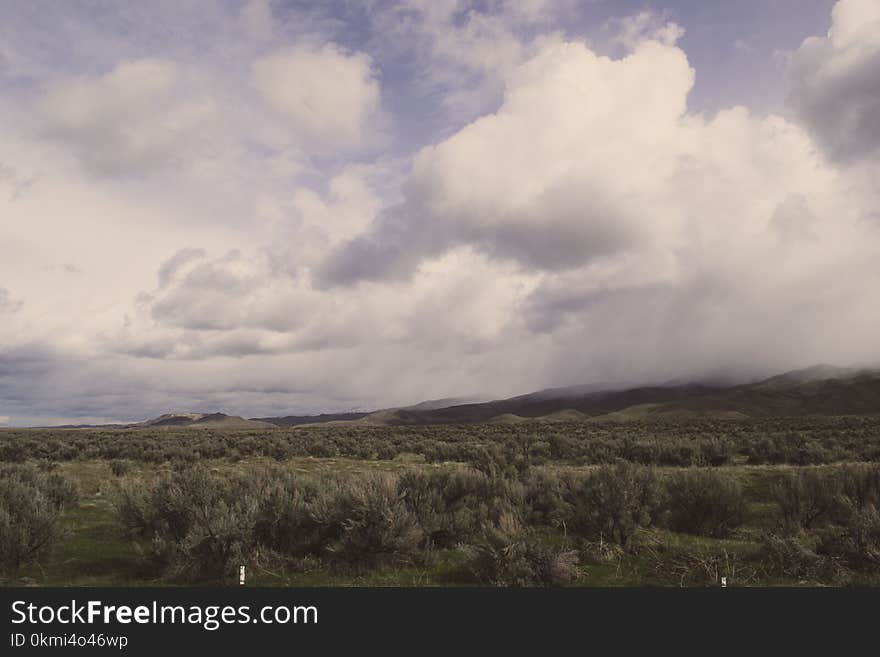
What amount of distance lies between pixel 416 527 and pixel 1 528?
760 centimetres

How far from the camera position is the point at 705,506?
531 inches

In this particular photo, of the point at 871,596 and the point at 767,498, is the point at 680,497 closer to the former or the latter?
the point at 767,498

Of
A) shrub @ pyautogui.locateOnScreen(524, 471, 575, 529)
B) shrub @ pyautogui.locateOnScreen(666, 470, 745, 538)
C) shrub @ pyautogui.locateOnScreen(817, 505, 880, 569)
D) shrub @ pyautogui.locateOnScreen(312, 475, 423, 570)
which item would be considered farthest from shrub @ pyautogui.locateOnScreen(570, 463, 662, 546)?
shrub @ pyautogui.locateOnScreen(312, 475, 423, 570)

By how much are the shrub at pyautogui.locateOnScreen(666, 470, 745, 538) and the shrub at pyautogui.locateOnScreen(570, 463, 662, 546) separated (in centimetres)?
64

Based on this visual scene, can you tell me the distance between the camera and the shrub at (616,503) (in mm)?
11500

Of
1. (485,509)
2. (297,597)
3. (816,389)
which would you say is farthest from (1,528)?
(816,389)

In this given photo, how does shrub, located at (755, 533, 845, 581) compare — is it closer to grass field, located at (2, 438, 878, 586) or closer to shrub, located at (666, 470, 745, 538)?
grass field, located at (2, 438, 878, 586)

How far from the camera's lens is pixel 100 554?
1113 cm

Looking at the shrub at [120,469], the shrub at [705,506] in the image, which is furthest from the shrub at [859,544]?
the shrub at [120,469]

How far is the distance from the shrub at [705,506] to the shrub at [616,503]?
2.10ft

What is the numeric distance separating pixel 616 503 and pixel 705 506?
10.9 ft

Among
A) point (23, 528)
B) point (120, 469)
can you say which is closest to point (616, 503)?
point (23, 528)

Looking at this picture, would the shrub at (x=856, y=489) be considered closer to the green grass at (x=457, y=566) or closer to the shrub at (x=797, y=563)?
the green grass at (x=457, y=566)

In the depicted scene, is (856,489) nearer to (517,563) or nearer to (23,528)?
(517,563)
